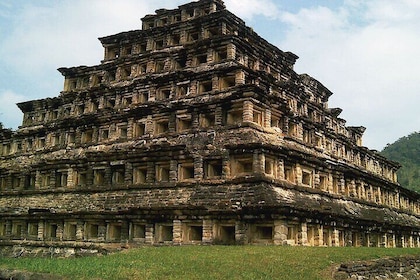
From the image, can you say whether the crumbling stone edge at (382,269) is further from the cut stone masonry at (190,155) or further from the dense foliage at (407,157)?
the dense foliage at (407,157)

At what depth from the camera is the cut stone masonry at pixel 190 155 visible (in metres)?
25.0

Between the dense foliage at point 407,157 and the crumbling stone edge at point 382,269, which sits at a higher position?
the dense foliage at point 407,157

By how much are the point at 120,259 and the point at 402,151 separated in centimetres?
9911

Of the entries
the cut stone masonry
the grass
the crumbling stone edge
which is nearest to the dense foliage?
the cut stone masonry

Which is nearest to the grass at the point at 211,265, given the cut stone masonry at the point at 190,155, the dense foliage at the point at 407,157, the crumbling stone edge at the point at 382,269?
the crumbling stone edge at the point at 382,269

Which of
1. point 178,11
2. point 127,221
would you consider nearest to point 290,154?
point 127,221

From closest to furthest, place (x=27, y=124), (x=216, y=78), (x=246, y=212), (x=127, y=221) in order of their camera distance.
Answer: (x=246, y=212) → (x=127, y=221) → (x=216, y=78) → (x=27, y=124)

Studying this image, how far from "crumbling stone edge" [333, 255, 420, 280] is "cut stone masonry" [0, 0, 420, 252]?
6.05 meters

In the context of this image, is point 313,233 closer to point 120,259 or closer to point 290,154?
point 290,154

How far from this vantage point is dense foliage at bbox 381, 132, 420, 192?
88.4m

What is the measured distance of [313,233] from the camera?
25562 millimetres

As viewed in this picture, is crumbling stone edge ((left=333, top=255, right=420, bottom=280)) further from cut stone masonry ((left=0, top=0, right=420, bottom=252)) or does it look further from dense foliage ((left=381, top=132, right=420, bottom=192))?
dense foliage ((left=381, top=132, right=420, bottom=192))

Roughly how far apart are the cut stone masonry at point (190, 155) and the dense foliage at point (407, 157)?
51.8m

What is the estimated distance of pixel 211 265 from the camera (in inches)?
586
